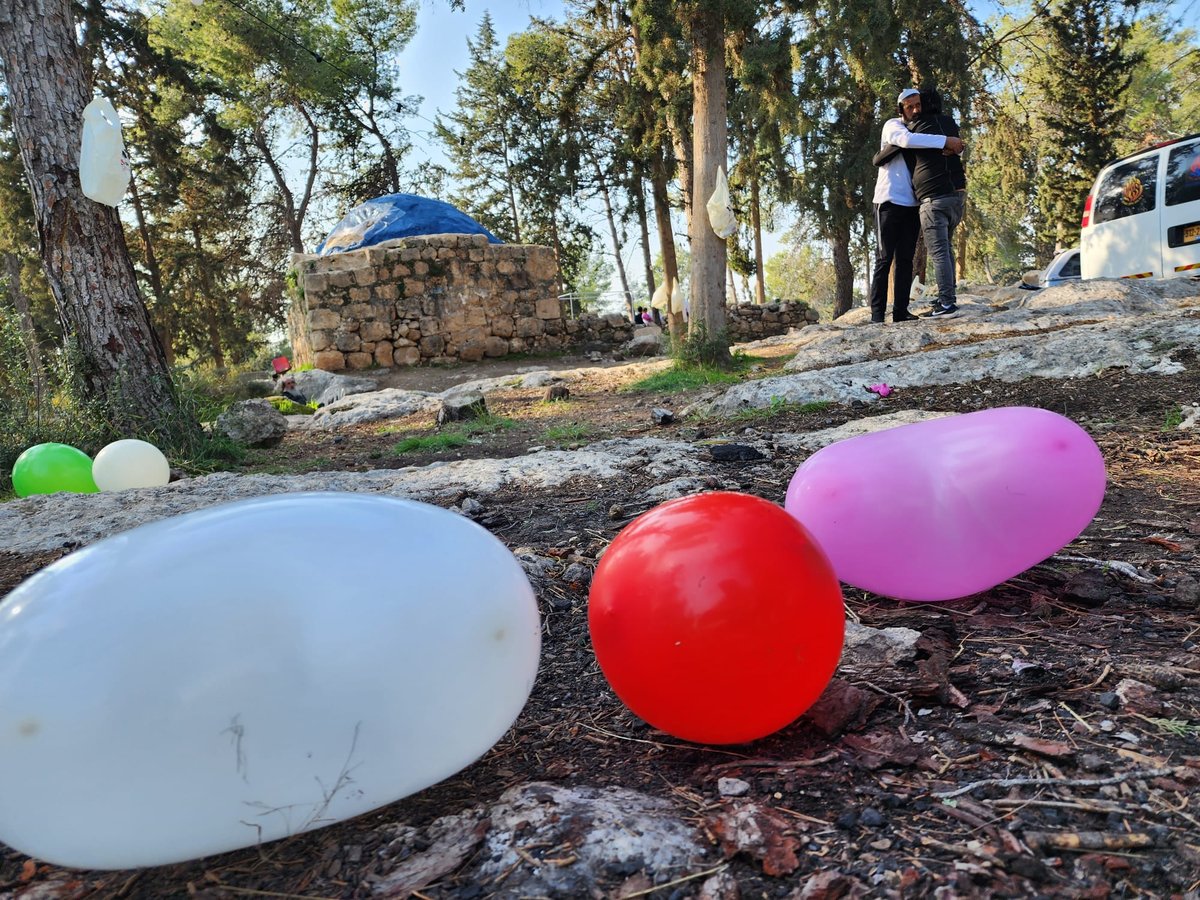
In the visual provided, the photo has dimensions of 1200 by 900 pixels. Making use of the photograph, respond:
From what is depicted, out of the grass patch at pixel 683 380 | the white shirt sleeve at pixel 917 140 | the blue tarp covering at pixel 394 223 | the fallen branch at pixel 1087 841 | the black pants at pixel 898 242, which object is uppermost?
the blue tarp covering at pixel 394 223

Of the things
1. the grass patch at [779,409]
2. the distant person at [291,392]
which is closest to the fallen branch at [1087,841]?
the grass patch at [779,409]

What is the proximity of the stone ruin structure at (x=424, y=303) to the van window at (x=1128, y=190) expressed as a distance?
5.45 m

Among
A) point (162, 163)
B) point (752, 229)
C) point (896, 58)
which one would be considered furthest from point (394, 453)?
point (752, 229)

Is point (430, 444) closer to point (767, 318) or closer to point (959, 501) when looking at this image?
point (959, 501)

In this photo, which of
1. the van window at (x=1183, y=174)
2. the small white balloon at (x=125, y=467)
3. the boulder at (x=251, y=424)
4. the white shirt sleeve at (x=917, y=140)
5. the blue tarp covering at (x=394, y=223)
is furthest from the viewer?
the blue tarp covering at (x=394, y=223)

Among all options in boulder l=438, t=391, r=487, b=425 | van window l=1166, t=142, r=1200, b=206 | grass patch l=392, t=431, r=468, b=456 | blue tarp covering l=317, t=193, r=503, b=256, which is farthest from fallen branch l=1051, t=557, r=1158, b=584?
blue tarp covering l=317, t=193, r=503, b=256

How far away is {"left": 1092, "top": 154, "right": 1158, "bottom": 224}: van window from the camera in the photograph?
872 cm

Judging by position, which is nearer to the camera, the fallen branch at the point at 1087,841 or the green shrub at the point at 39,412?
the fallen branch at the point at 1087,841

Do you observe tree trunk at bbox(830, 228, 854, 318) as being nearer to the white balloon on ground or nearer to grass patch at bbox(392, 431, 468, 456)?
grass patch at bbox(392, 431, 468, 456)

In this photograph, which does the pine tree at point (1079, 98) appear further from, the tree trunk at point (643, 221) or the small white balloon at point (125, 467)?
the small white balloon at point (125, 467)

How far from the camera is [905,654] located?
1.67m

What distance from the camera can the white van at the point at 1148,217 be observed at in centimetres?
838

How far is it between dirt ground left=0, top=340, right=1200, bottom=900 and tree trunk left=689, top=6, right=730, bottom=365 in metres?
6.18

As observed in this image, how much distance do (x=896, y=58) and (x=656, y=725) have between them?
13941 mm
